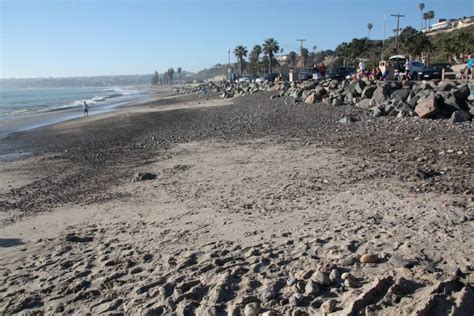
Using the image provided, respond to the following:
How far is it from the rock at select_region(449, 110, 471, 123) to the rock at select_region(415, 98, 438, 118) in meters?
0.81

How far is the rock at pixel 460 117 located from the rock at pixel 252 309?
35.6 feet

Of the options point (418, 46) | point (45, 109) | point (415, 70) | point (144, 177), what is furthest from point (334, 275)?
point (418, 46)

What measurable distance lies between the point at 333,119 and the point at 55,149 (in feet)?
37.2

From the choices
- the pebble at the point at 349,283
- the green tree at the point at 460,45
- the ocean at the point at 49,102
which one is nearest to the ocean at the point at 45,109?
the ocean at the point at 49,102

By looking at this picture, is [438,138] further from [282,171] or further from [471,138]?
[282,171]

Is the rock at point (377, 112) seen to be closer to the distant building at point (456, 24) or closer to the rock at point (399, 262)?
the rock at point (399, 262)

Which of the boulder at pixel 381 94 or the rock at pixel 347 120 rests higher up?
the boulder at pixel 381 94

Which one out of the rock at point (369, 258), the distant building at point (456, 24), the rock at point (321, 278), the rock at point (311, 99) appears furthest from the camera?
the distant building at point (456, 24)

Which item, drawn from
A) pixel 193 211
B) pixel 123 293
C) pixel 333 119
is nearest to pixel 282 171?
pixel 193 211

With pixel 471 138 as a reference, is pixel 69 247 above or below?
below

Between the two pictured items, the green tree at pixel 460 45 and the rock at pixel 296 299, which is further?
the green tree at pixel 460 45

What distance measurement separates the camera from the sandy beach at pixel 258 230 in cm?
454

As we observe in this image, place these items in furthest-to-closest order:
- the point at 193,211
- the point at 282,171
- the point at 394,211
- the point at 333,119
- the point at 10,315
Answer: the point at 333,119 < the point at 282,171 < the point at 193,211 < the point at 394,211 < the point at 10,315

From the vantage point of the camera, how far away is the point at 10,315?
4871mm
